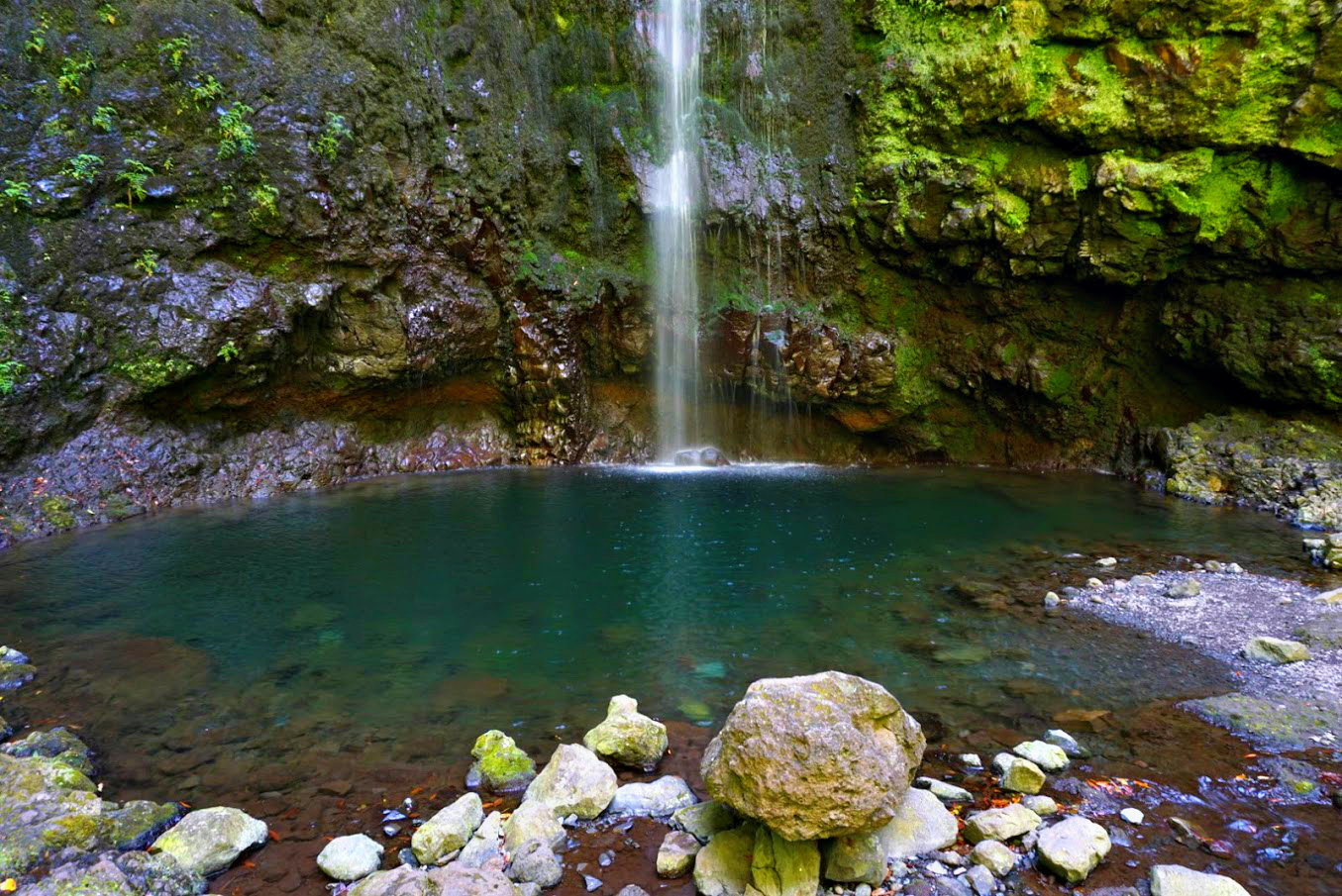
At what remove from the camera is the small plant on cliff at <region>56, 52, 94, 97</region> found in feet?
41.6

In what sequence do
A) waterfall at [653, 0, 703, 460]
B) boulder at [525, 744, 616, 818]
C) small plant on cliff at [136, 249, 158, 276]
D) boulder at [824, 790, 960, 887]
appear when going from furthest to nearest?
1. waterfall at [653, 0, 703, 460]
2. small plant on cliff at [136, 249, 158, 276]
3. boulder at [525, 744, 616, 818]
4. boulder at [824, 790, 960, 887]

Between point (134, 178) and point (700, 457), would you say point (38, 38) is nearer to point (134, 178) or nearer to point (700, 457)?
point (134, 178)

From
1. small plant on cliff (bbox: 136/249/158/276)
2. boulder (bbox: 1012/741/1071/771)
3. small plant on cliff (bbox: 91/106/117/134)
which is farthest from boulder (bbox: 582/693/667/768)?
small plant on cliff (bbox: 91/106/117/134)

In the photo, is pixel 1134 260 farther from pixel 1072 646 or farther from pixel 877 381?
pixel 1072 646

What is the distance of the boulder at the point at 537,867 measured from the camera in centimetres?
364

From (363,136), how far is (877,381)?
14.5 m

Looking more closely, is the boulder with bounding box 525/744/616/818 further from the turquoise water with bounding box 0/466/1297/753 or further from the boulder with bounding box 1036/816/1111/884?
the boulder with bounding box 1036/816/1111/884

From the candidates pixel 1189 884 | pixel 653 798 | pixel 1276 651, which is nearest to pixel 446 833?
pixel 653 798

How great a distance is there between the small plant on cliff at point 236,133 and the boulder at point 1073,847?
17554 millimetres

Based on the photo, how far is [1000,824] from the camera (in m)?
3.79

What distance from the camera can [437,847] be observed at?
3883 millimetres

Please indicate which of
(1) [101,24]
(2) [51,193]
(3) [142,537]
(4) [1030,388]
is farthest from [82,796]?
(4) [1030,388]

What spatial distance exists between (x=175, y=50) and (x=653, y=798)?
55.8ft

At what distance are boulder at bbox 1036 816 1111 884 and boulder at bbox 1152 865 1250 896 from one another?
272mm
